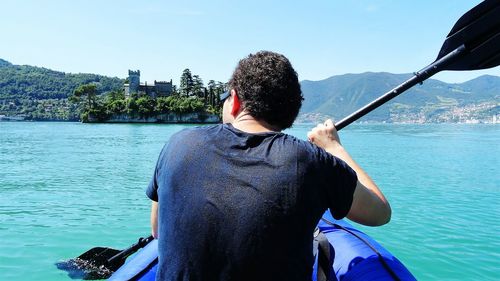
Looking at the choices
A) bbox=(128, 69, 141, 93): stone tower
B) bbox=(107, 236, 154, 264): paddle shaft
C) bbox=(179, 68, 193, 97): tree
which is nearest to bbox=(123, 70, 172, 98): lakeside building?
bbox=(128, 69, 141, 93): stone tower

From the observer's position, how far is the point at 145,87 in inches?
5531

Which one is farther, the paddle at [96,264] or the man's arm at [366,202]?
the paddle at [96,264]

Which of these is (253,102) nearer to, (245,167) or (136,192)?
(245,167)

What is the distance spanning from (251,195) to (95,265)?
16.9 feet

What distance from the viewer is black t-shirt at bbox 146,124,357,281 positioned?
169 centimetres

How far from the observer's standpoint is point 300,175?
1.69 meters

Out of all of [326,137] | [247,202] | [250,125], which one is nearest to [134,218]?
[326,137]

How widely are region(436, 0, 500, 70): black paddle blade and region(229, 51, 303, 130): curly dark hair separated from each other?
79.4 inches

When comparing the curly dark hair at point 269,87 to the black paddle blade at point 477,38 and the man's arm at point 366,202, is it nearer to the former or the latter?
the man's arm at point 366,202

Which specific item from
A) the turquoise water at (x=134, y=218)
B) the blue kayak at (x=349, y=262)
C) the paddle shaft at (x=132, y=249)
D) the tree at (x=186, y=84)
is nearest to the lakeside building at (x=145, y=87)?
the tree at (x=186, y=84)

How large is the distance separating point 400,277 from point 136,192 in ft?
41.4

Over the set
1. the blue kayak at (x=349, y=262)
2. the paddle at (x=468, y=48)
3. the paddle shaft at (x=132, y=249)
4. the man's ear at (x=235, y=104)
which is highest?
the paddle at (x=468, y=48)

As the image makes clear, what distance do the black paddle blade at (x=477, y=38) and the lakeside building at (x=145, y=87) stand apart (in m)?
142

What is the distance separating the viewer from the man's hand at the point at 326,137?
2164 mm
